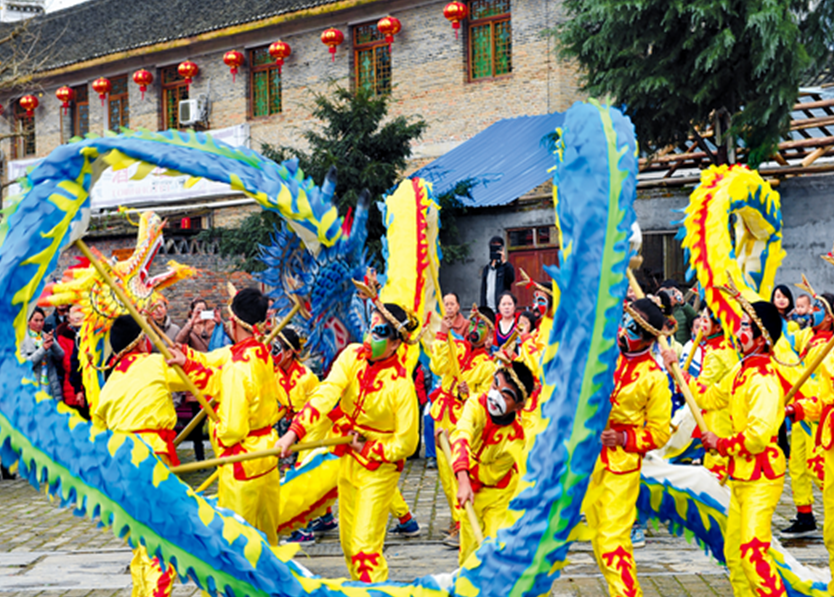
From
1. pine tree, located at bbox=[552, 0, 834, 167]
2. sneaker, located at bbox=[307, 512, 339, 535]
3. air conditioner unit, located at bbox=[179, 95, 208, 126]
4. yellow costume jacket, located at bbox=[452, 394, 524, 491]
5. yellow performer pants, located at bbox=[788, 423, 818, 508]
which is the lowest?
sneaker, located at bbox=[307, 512, 339, 535]

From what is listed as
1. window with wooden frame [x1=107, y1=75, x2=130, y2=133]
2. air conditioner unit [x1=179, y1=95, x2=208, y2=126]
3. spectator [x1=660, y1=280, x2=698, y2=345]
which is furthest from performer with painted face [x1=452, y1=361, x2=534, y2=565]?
window with wooden frame [x1=107, y1=75, x2=130, y2=133]

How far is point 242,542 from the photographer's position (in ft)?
10.6

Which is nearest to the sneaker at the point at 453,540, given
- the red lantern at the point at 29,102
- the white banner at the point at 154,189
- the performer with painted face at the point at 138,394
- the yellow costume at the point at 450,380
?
the yellow costume at the point at 450,380

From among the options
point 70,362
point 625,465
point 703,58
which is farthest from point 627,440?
point 703,58

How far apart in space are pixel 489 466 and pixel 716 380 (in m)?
2.04

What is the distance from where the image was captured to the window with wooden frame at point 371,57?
1836 centimetres

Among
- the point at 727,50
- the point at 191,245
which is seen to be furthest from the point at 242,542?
the point at 191,245

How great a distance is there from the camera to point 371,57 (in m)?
18.6

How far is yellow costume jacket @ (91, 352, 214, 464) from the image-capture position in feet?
15.4

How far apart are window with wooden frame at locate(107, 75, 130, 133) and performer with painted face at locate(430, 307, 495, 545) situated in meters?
17.3

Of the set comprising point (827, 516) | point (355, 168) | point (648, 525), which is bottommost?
point (648, 525)

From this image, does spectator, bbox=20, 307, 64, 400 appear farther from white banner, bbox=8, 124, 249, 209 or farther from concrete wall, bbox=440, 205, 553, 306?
white banner, bbox=8, 124, 249, 209

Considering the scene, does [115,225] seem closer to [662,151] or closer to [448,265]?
[448,265]

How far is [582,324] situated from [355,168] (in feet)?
35.5
